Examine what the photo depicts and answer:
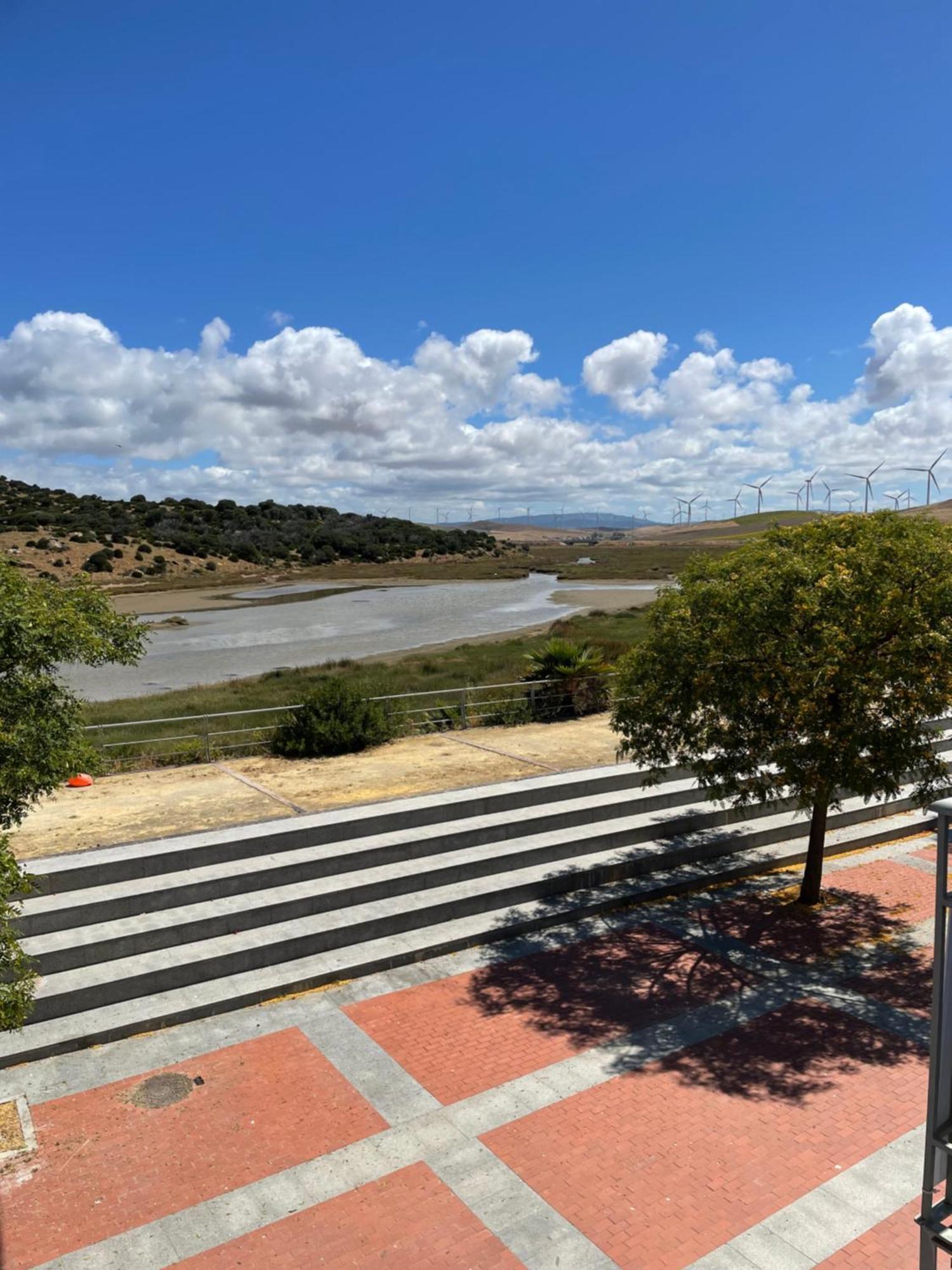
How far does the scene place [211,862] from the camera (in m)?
10.7

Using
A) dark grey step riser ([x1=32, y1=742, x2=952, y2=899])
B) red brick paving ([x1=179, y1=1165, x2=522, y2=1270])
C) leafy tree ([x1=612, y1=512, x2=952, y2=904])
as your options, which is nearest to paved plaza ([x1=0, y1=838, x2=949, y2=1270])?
red brick paving ([x1=179, y1=1165, x2=522, y2=1270])

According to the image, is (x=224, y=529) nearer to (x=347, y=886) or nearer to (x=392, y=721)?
(x=392, y=721)

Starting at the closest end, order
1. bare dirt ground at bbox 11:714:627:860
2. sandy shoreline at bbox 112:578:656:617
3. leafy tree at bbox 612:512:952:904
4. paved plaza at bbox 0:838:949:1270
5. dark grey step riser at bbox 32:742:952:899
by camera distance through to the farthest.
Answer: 1. paved plaza at bbox 0:838:949:1270
2. leafy tree at bbox 612:512:952:904
3. dark grey step riser at bbox 32:742:952:899
4. bare dirt ground at bbox 11:714:627:860
5. sandy shoreline at bbox 112:578:656:617

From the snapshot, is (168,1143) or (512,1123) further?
(512,1123)

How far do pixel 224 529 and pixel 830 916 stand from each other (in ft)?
341

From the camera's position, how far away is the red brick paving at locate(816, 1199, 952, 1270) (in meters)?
5.64

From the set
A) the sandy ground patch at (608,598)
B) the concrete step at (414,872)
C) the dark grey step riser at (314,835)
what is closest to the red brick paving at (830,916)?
the concrete step at (414,872)

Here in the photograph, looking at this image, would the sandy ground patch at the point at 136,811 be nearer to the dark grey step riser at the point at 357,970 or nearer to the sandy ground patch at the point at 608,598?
the dark grey step riser at the point at 357,970

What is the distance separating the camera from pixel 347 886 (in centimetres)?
1049

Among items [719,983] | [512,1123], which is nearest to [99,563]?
[719,983]

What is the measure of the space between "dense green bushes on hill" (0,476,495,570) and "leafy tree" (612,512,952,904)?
2688 inches

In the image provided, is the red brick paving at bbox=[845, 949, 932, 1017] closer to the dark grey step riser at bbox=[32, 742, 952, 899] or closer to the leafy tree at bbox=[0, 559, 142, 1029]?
the dark grey step riser at bbox=[32, 742, 952, 899]

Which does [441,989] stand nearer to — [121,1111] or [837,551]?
[121,1111]

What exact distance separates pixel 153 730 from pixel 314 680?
8741 mm
